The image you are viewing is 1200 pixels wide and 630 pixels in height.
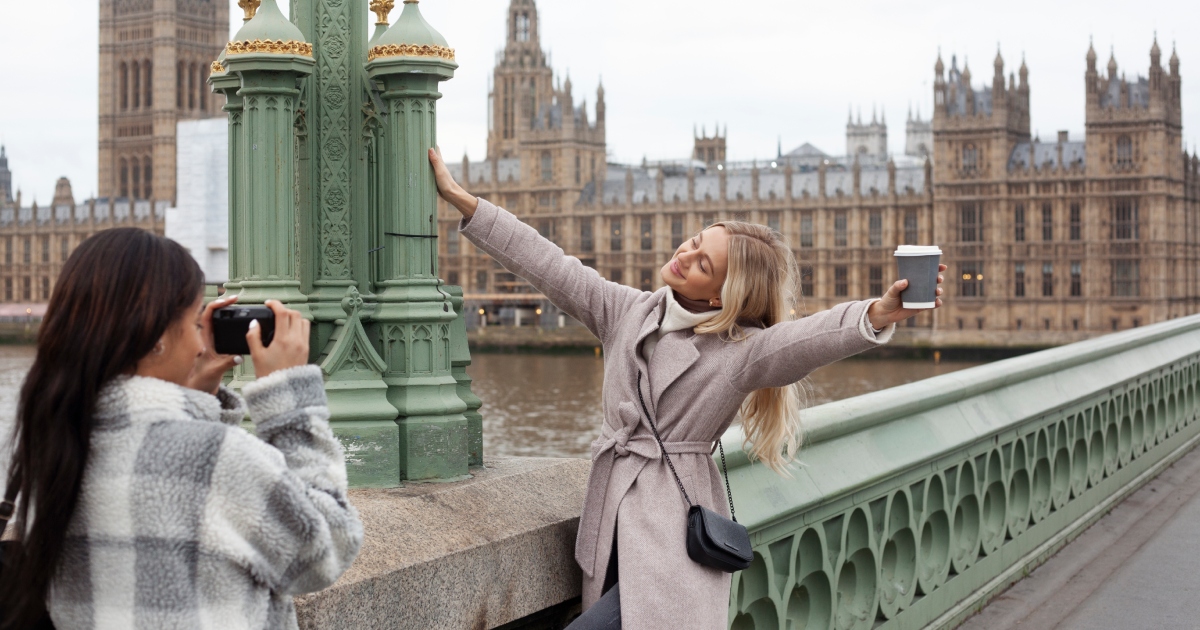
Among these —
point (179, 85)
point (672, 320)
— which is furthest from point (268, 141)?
point (179, 85)

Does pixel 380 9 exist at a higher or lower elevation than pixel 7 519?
higher

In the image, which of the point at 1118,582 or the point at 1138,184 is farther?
the point at 1138,184

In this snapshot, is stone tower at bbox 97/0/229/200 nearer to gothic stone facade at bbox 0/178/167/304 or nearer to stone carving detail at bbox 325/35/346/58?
gothic stone facade at bbox 0/178/167/304

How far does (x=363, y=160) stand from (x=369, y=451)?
1.81 feet

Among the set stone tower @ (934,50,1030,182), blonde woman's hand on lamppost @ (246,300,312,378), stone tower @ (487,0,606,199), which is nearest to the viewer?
blonde woman's hand on lamppost @ (246,300,312,378)

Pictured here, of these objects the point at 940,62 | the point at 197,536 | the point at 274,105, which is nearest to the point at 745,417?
the point at 274,105

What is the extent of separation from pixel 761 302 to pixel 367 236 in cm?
84

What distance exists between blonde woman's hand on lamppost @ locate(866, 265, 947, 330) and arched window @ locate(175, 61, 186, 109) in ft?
238

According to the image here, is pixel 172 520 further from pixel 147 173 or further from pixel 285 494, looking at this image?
pixel 147 173

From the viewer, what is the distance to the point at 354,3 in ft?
8.74

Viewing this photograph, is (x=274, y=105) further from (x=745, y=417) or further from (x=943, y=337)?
(x=943, y=337)

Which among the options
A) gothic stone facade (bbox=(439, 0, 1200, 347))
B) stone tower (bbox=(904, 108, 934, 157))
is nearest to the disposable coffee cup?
gothic stone facade (bbox=(439, 0, 1200, 347))

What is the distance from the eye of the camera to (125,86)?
72812 millimetres

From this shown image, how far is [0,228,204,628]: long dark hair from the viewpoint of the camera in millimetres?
1356
